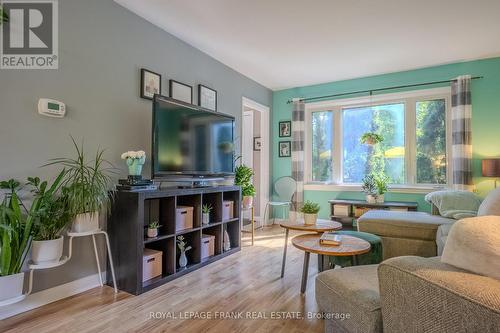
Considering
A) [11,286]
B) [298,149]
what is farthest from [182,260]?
[298,149]

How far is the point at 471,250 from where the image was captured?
0.88 metres

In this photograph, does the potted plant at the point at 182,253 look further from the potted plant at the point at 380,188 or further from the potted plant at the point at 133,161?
the potted plant at the point at 380,188

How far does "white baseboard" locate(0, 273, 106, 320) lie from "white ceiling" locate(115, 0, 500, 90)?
7.79 ft

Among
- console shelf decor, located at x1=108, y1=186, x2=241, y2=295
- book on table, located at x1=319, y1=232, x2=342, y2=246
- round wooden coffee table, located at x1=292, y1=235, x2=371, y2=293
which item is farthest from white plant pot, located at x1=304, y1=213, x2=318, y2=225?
console shelf decor, located at x1=108, y1=186, x2=241, y2=295

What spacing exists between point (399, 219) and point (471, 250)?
2.03 metres

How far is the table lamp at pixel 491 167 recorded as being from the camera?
3.11m

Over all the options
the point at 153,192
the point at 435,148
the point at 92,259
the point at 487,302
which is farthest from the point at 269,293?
the point at 435,148

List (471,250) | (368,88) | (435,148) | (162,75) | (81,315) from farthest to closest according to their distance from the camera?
(368,88) → (435,148) → (162,75) → (81,315) → (471,250)

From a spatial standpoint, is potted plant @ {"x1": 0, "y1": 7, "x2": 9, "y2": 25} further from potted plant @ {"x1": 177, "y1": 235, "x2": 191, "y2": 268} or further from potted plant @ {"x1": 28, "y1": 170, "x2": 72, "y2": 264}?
potted plant @ {"x1": 177, "y1": 235, "x2": 191, "y2": 268}

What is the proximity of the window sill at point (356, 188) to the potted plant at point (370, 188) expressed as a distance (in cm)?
20

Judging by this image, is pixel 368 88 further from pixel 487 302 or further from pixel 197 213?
pixel 487 302

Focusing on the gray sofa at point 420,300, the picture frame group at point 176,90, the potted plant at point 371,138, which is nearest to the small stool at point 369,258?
the gray sofa at point 420,300

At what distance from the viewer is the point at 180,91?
3.01 m

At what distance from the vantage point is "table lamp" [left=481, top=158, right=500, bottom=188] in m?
3.11
